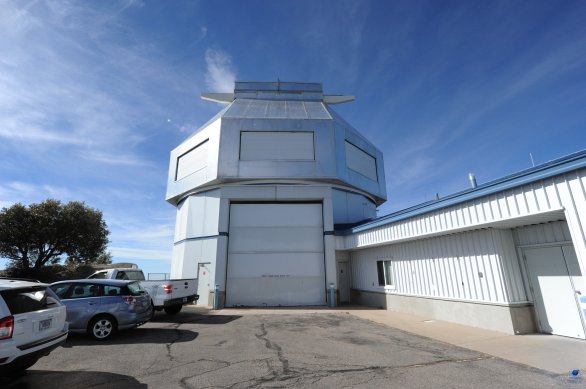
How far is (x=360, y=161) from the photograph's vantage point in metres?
22.2

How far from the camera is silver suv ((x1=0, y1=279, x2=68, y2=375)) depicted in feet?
14.9

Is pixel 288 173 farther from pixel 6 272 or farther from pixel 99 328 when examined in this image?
pixel 6 272

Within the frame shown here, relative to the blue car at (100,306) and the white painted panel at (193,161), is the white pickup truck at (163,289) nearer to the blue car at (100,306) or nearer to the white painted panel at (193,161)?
the blue car at (100,306)

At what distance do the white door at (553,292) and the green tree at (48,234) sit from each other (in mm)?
36577

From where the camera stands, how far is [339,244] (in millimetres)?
17672

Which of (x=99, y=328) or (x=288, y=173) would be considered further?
(x=288, y=173)

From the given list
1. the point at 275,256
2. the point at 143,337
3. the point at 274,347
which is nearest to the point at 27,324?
the point at 143,337

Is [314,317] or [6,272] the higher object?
[6,272]

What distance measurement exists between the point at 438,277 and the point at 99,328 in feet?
38.5

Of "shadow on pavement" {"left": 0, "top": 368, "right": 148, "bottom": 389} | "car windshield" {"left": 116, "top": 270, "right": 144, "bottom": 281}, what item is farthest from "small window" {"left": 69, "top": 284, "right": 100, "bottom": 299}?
"car windshield" {"left": 116, "top": 270, "right": 144, "bottom": 281}

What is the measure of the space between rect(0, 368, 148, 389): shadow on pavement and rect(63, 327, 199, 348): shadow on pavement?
2.39m

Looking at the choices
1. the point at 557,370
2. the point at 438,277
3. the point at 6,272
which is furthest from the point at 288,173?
the point at 6,272

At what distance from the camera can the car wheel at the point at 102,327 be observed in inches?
321

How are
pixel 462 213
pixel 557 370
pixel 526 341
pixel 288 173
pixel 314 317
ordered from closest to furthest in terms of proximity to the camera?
1. pixel 557 370
2. pixel 526 341
3. pixel 462 213
4. pixel 314 317
5. pixel 288 173
